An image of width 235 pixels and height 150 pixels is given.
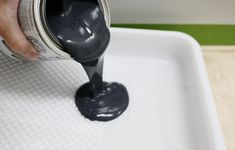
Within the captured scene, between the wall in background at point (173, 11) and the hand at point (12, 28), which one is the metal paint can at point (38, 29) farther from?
the wall in background at point (173, 11)

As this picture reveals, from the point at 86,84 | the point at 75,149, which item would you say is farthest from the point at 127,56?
the point at 75,149

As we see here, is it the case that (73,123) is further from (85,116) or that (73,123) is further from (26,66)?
(26,66)

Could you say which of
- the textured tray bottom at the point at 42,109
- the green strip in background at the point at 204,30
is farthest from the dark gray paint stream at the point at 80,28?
the green strip in background at the point at 204,30

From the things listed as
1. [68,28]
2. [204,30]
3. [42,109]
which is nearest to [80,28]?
[68,28]

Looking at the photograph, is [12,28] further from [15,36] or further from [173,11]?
[173,11]

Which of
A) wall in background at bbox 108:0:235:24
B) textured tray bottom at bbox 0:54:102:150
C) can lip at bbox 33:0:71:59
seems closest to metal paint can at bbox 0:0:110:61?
can lip at bbox 33:0:71:59

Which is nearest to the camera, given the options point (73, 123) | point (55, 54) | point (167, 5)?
point (55, 54)

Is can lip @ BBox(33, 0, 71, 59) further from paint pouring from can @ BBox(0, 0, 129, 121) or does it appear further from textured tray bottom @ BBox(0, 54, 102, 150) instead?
textured tray bottom @ BBox(0, 54, 102, 150)
